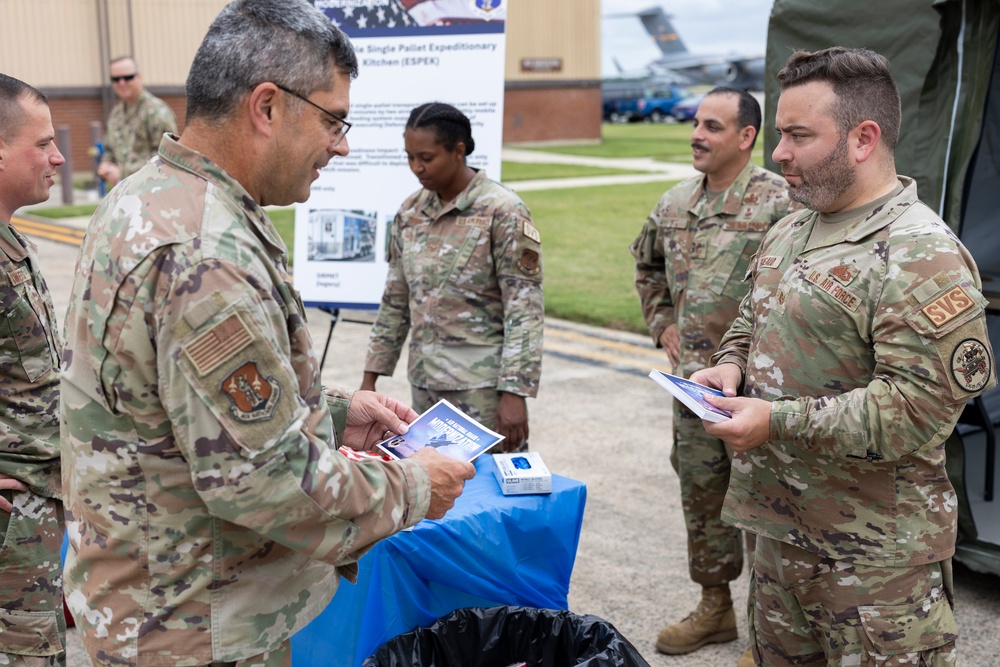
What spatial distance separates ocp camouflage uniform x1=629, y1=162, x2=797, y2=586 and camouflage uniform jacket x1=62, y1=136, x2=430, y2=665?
222cm

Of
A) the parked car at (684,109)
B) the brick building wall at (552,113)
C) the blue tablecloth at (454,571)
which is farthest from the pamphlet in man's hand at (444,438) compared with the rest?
the parked car at (684,109)

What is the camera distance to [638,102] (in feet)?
159

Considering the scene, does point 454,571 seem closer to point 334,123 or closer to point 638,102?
point 334,123

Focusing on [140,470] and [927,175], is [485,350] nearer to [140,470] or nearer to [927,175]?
[927,175]

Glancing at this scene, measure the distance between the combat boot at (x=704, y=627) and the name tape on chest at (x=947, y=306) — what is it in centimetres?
196

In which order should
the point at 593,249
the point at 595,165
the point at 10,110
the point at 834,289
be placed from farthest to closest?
1. the point at 595,165
2. the point at 593,249
3. the point at 10,110
4. the point at 834,289

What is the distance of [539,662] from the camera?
2809 millimetres

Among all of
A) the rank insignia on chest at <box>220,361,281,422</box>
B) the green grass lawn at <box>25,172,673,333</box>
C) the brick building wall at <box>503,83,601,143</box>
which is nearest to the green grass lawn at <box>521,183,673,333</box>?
the green grass lawn at <box>25,172,673,333</box>

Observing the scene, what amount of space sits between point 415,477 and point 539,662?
1.16 m

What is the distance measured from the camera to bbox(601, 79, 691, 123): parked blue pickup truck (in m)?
48.5

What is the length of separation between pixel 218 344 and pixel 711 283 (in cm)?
263

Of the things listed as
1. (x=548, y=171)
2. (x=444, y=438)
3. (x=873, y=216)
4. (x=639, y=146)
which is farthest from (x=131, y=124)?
(x=639, y=146)

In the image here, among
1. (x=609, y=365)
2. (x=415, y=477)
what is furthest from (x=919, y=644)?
(x=609, y=365)

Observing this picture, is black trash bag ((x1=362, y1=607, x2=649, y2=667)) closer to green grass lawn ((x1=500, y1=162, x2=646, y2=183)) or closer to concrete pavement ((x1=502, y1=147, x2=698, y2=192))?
concrete pavement ((x1=502, y1=147, x2=698, y2=192))
